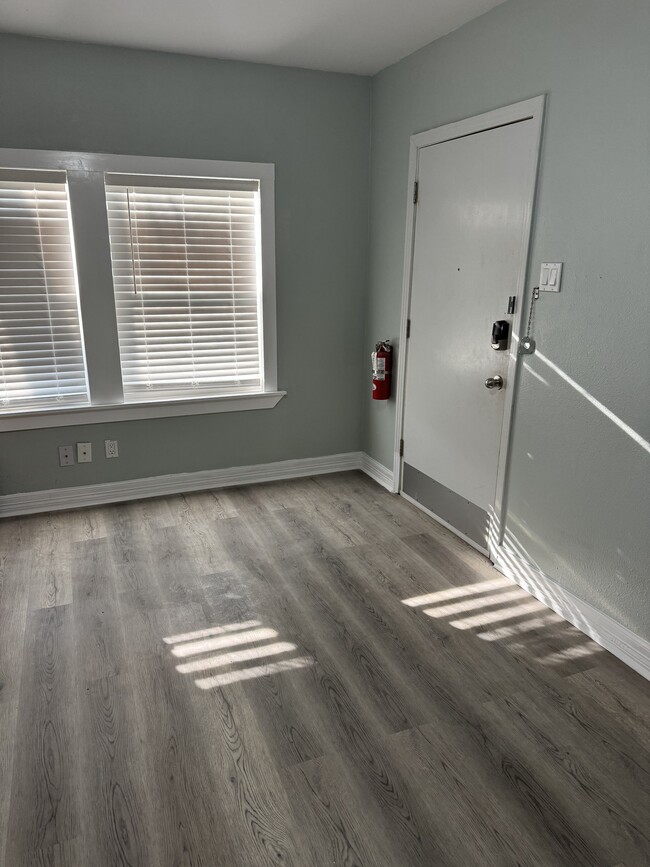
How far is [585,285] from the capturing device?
238 cm

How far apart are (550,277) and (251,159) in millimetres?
2032

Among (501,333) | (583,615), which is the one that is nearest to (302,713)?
(583,615)

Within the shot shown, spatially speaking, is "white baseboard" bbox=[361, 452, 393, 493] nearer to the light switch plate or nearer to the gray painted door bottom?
the gray painted door bottom

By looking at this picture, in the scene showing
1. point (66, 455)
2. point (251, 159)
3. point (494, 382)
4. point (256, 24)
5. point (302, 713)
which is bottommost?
point (302, 713)

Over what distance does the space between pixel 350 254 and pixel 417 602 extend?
7.76 feet

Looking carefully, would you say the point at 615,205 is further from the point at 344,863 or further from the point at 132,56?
the point at 132,56

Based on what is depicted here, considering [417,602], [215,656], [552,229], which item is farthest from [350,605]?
[552,229]

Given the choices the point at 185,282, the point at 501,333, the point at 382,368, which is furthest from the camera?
the point at 382,368

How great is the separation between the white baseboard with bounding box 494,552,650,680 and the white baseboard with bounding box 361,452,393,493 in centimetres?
114

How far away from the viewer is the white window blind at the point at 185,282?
350 cm

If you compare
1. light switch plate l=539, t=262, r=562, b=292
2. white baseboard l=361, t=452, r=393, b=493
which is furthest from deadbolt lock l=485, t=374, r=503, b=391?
white baseboard l=361, t=452, r=393, b=493

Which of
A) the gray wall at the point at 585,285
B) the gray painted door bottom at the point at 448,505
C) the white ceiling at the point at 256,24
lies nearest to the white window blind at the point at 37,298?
the white ceiling at the point at 256,24

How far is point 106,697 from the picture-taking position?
214 cm

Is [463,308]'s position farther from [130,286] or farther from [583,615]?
[130,286]
